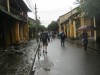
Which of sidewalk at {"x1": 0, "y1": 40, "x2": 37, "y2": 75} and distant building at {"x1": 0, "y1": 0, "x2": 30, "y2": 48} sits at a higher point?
distant building at {"x1": 0, "y1": 0, "x2": 30, "y2": 48}

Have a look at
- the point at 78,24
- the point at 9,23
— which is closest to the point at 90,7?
the point at 9,23

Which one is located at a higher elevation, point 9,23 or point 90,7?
point 90,7

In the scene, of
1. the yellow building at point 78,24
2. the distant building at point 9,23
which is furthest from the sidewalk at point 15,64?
the yellow building at point 78,24

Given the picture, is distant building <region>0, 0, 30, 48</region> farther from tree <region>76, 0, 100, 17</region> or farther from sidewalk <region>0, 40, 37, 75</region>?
tree <region>76, 0, 100, 17</region>

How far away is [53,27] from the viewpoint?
365 feet

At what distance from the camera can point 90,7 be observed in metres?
22.9

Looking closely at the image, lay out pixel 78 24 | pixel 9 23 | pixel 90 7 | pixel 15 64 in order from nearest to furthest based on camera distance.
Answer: pixel 15 64 < pixel 90 7 < pixel 9 23 < pixel 78 24

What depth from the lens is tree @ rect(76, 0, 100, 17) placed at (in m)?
A: 21.8

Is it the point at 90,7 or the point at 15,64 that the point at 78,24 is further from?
the point at 15,64

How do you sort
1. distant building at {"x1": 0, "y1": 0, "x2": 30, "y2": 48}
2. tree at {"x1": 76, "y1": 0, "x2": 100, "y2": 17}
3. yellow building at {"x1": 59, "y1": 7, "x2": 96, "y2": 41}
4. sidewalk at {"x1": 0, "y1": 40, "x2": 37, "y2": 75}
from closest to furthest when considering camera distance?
sidewalk at {"x1": 0, "y1": 40, "x2": 37, "y2": 75}
tree at {"x1": 76, "y1": 0, "x2": 100, "y2": 17}
distant building at {"x1": 0, "y1": 0, "x2": 30, "y2": 48}
yellow building at {"x1": 59, "y1": 7, "x2": 96, "y2": 41}

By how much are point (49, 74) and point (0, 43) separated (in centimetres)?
1679

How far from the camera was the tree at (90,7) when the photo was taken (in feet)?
71.5

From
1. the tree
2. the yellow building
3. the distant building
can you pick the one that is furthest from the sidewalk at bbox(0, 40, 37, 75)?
the yellow building

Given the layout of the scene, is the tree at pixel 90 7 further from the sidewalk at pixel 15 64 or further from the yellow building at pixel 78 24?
the sidewalk at pixel 15 64
